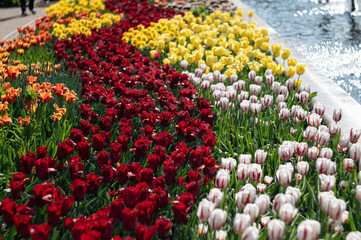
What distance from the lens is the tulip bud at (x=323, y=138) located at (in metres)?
2.60

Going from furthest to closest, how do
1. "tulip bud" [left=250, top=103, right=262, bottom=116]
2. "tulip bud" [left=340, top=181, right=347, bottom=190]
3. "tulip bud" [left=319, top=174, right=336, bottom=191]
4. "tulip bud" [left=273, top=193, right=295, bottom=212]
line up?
"tulip bud" [left=250, top=103, right=262, bottom=116]
"tulip bud" [left=340, top=181, right=347, bottom=190]
"tulip bud" [left=319, top=174, right=336, bottom=191]
"tulip bud" [left=273, top=193, right=295, bottom=212]

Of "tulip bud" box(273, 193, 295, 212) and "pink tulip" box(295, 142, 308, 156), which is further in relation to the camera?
"pink tulip" box(295, 142, 308, 156)

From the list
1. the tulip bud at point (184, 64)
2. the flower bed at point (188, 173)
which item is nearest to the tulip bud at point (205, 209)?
the flower bed at point (188, 173)

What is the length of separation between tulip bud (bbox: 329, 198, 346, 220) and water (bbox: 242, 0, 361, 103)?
2.86 m

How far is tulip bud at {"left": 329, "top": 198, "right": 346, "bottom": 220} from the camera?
5.99 ft

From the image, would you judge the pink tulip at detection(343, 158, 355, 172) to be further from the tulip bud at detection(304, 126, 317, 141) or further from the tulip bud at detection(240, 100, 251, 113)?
the tulip bud at detection(240, 100, 251, 113)

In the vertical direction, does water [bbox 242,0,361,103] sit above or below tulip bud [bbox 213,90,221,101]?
below

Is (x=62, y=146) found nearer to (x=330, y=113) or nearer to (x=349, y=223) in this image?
(x=349, y=223)

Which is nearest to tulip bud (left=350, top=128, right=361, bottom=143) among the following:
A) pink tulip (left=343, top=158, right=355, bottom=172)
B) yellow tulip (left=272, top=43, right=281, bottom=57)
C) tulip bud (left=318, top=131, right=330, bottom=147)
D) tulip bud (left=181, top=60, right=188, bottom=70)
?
tulip bud (left=318, top=131, right=330, bottom=147)

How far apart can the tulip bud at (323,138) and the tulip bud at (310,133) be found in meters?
0.05

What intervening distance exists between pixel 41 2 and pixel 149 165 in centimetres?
1320

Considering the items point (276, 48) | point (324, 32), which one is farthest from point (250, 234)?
point (324, 32)

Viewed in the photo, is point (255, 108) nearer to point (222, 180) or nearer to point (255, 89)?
point (255, 89)

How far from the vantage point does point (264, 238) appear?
193 centimetres
